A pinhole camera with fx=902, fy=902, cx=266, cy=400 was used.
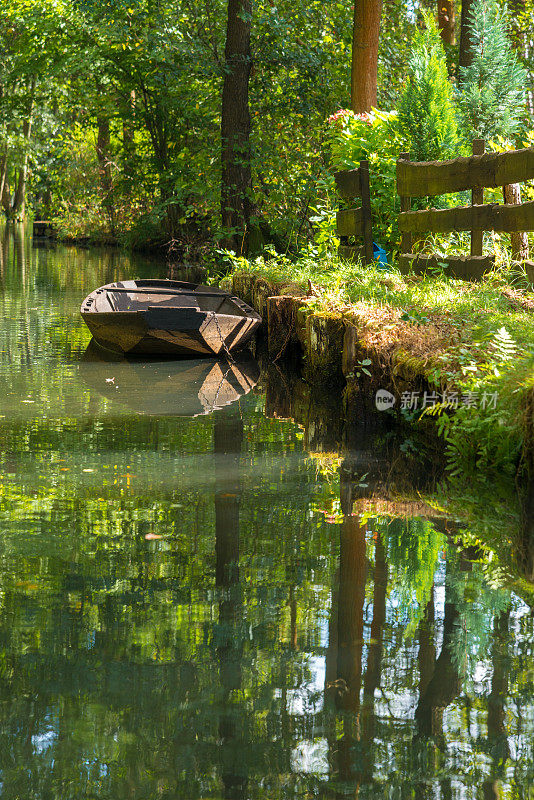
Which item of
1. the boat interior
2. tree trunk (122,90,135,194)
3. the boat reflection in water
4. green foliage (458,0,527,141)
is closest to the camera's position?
A: the boat reflection in water

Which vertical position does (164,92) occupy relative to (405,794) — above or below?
above

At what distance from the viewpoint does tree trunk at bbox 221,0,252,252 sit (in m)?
18.4

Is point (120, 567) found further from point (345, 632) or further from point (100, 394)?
point (100, 394)

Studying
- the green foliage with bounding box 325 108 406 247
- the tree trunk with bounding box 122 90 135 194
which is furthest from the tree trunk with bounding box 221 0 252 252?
the tree trunk with bounding box 122 90 135 194

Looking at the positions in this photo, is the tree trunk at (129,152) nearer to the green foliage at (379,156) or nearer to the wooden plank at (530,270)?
the green foliage at (379,156)

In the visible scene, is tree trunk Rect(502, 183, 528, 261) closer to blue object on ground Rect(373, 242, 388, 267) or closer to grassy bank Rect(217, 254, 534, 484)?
grassy bank Rect(217, 254, 534, 484)

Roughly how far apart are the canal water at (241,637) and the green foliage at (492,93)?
7464mm

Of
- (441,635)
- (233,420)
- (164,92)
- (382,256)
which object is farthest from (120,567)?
(164,92)

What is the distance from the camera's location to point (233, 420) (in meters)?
7.03

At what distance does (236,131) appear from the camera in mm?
18562

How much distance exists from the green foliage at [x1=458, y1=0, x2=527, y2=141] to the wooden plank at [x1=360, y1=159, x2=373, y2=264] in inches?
82.8

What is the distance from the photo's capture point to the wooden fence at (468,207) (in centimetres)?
799

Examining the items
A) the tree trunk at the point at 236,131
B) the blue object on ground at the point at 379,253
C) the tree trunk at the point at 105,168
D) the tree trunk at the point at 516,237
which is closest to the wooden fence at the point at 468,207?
the tree trunk at the point at 516,237

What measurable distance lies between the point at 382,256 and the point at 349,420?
4.17 metres
